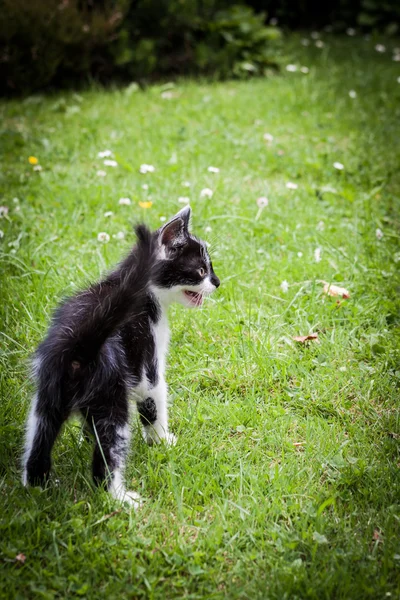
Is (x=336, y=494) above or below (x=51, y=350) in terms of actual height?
below

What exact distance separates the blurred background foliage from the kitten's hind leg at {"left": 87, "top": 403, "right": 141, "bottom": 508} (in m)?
5.89

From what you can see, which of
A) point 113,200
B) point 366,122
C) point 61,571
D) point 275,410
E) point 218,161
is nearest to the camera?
point 61,571

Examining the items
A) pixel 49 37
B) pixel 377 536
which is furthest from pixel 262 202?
pixel 49 37

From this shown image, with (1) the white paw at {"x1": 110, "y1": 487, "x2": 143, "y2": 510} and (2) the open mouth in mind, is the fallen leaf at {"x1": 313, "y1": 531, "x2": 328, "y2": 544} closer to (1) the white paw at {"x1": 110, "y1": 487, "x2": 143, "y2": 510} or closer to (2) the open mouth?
(1) the white paw at {"x1": 110, "y1": 487, "x2": 143, "y2": 510}

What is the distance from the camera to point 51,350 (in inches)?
96.1

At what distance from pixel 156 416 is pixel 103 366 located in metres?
0.49

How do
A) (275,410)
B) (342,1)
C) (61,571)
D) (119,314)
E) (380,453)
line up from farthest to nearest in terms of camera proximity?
(342,1), (275,410), (380,453), (119,314), (61,571)

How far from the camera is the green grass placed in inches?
88.4

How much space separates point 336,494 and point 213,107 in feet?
17.9

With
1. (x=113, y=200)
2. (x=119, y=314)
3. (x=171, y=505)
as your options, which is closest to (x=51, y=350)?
(x=119, y=314)

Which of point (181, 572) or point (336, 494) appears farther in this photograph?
point (336, 494)

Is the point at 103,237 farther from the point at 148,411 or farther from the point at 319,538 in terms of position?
the point at 319,538

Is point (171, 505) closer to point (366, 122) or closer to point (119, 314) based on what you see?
point (119, 314)

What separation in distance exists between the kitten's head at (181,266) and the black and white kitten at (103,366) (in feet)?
0.05
